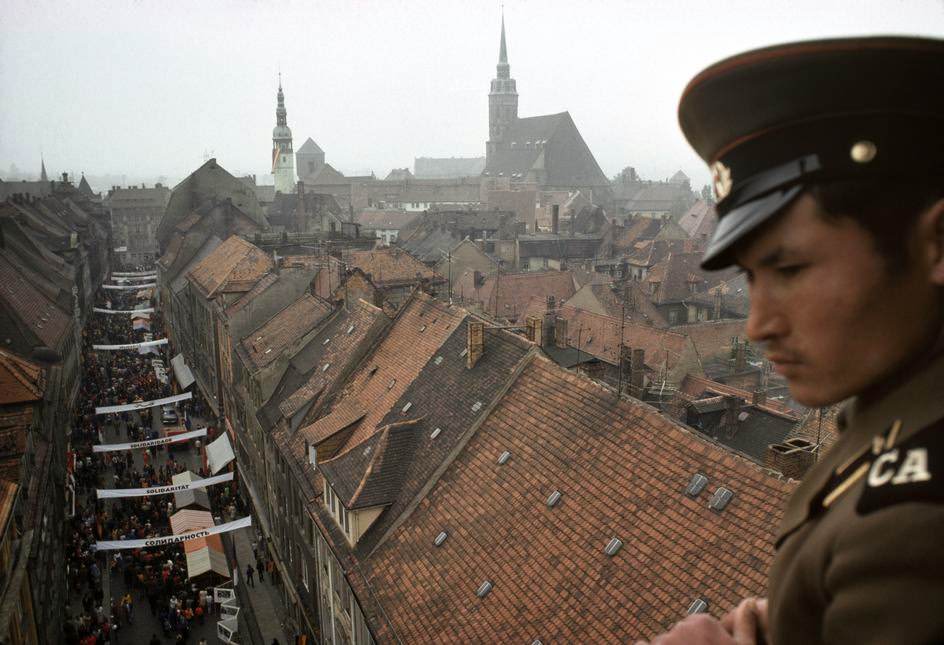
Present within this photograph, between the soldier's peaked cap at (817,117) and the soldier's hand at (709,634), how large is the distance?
1128mm

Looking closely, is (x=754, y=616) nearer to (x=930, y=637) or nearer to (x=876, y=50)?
(x=930, y=637)

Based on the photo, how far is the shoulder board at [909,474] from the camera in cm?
154

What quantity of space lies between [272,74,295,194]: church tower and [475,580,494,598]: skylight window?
15490 centimetres

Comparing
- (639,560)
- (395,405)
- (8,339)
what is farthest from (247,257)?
(639,560)

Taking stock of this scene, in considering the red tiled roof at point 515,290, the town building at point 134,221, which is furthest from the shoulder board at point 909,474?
the town building at point 134,221

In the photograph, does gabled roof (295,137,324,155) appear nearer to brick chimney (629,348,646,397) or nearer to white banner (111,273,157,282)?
white banner (111,273,157,282)

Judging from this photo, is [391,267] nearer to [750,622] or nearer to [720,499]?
[720,499]

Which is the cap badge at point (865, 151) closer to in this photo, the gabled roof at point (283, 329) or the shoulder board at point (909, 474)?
the shoulder board at point (909, 474)

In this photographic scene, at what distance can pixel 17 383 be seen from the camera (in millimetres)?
28922

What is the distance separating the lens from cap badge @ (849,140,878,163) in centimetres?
182

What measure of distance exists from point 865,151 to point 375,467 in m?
17.5

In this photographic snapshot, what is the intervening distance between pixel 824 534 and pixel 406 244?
86843 millimetres

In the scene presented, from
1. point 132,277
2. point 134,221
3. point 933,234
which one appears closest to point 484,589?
point 933,234

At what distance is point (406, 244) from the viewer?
87688 millimetres
